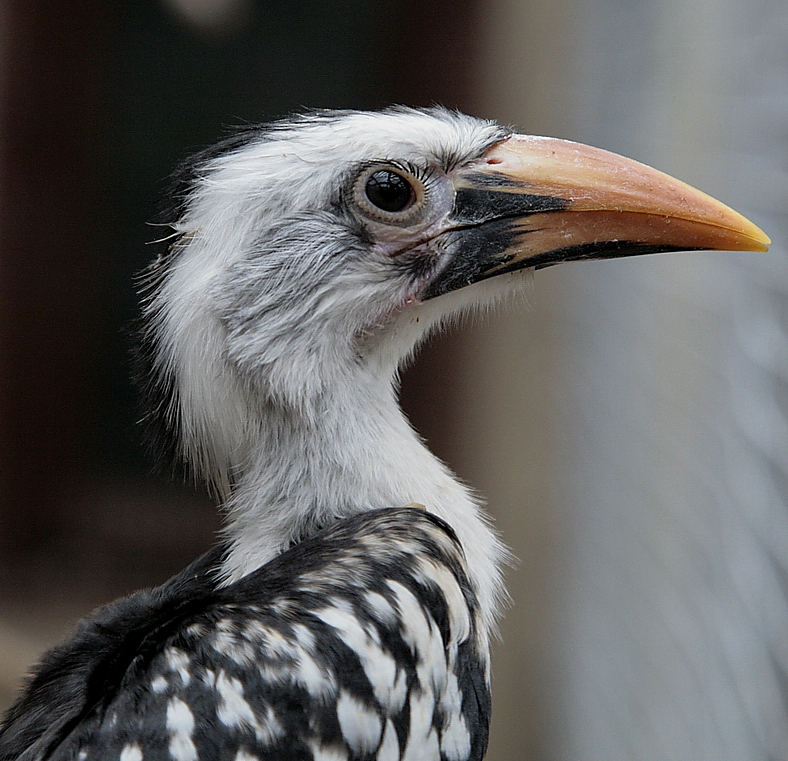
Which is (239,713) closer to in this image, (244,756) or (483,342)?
(244,756)

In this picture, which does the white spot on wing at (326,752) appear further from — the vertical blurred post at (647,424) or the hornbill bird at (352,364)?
the vertical blurred post at (647,424)

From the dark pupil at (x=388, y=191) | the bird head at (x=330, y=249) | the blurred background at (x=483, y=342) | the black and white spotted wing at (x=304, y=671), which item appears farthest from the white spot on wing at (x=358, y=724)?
the blurred background at (x=483, y=342)

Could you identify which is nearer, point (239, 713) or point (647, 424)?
point (239, 713)

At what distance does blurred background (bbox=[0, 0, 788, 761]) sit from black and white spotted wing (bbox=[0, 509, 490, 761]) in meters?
1.09

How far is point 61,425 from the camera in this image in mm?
4172

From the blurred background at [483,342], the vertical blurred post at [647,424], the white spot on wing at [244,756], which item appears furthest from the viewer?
the blurred background at [483,342]

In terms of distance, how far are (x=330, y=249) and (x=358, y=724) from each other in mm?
669

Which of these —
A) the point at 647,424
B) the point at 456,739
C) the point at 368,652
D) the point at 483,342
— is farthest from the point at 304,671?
the point at 483,342

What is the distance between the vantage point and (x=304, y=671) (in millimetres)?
1276

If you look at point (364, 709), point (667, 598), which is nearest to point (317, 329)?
point (364, 709)

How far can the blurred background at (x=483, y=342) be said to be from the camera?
2.59 metres

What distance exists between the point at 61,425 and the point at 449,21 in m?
2.13

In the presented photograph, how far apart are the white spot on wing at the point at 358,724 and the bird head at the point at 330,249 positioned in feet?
1.34

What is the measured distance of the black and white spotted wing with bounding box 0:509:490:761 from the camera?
4.06 ft
